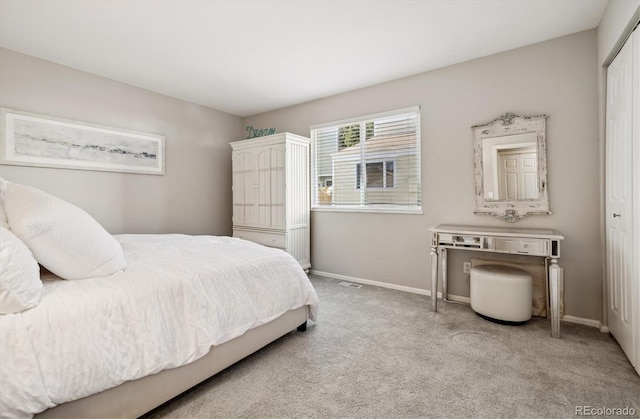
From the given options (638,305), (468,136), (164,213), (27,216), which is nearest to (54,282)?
(27,216)

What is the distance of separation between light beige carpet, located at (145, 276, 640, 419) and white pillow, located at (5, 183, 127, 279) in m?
0.82

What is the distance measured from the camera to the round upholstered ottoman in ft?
7.98

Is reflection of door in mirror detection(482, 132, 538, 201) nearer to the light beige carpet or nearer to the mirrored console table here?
the mirrored console table

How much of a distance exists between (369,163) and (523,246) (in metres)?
1.97

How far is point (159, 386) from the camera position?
146 cm

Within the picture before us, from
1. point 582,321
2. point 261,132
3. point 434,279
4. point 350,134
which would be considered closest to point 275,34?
point 350,134

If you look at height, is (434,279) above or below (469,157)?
below

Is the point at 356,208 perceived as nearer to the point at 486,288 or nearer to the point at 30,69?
the point at 486,288

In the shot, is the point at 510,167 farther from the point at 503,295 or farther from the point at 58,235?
the point at 58,235

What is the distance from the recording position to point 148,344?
140 centimetres

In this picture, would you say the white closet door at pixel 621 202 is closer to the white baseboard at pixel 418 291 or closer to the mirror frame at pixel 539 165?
the white baseboard at pixel 418 291

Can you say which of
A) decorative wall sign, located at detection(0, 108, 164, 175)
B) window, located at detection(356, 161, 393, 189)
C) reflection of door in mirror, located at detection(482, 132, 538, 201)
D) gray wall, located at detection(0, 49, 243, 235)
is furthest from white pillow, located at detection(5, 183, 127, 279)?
reflection of door in mirror, located at detection(482, 132, 538, 201)

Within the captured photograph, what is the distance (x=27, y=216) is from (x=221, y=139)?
3586mm

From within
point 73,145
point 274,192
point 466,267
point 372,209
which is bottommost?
point 466,267
